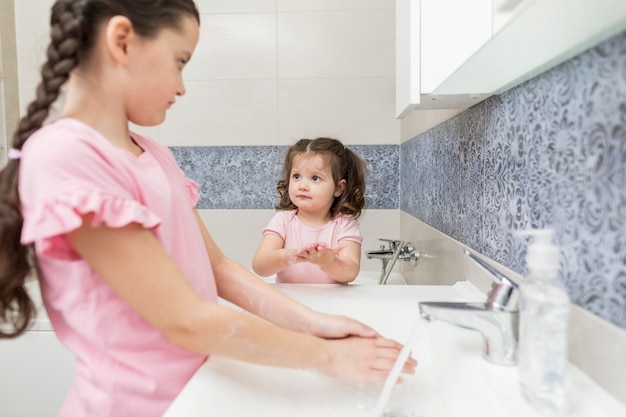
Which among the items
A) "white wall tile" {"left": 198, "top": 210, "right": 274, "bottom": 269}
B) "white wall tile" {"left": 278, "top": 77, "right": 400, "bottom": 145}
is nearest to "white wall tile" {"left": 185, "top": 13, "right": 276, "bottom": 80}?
"white wall tile" {"left": 278, "top": 77, "right": 400, "bottom": 145}

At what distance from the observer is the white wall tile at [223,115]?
2.14 meters

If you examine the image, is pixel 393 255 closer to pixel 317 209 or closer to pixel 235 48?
A: pixel 317 209

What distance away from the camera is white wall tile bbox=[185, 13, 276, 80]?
82.9 inches

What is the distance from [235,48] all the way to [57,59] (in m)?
1.62

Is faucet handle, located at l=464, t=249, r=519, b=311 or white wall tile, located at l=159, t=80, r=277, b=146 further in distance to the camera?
white wall tile, located at l=159, t=80, r=277, b=146

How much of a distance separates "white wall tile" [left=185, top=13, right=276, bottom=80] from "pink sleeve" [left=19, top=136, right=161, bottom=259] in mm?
1672

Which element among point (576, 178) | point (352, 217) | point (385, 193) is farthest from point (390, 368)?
point (385, 193)

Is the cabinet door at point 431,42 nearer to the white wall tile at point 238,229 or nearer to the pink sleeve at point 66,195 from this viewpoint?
the pink sleeve at point 66,195

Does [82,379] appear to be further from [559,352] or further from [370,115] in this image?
[370,115]

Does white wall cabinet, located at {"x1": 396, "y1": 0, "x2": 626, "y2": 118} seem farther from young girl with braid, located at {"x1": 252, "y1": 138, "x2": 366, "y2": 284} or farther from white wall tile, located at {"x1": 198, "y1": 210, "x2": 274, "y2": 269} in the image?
white wall tile, located at {"x1": 198, "y1": 210, "x2": 274, "y2": 269}

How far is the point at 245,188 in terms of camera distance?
86.9 inches

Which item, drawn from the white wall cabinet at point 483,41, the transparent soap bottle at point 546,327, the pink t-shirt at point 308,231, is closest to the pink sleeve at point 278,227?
the pink t-shirt at point 308,231

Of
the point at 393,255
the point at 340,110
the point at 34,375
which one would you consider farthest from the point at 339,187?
the point at 34,375

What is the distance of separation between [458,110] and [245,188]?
4.40ft
